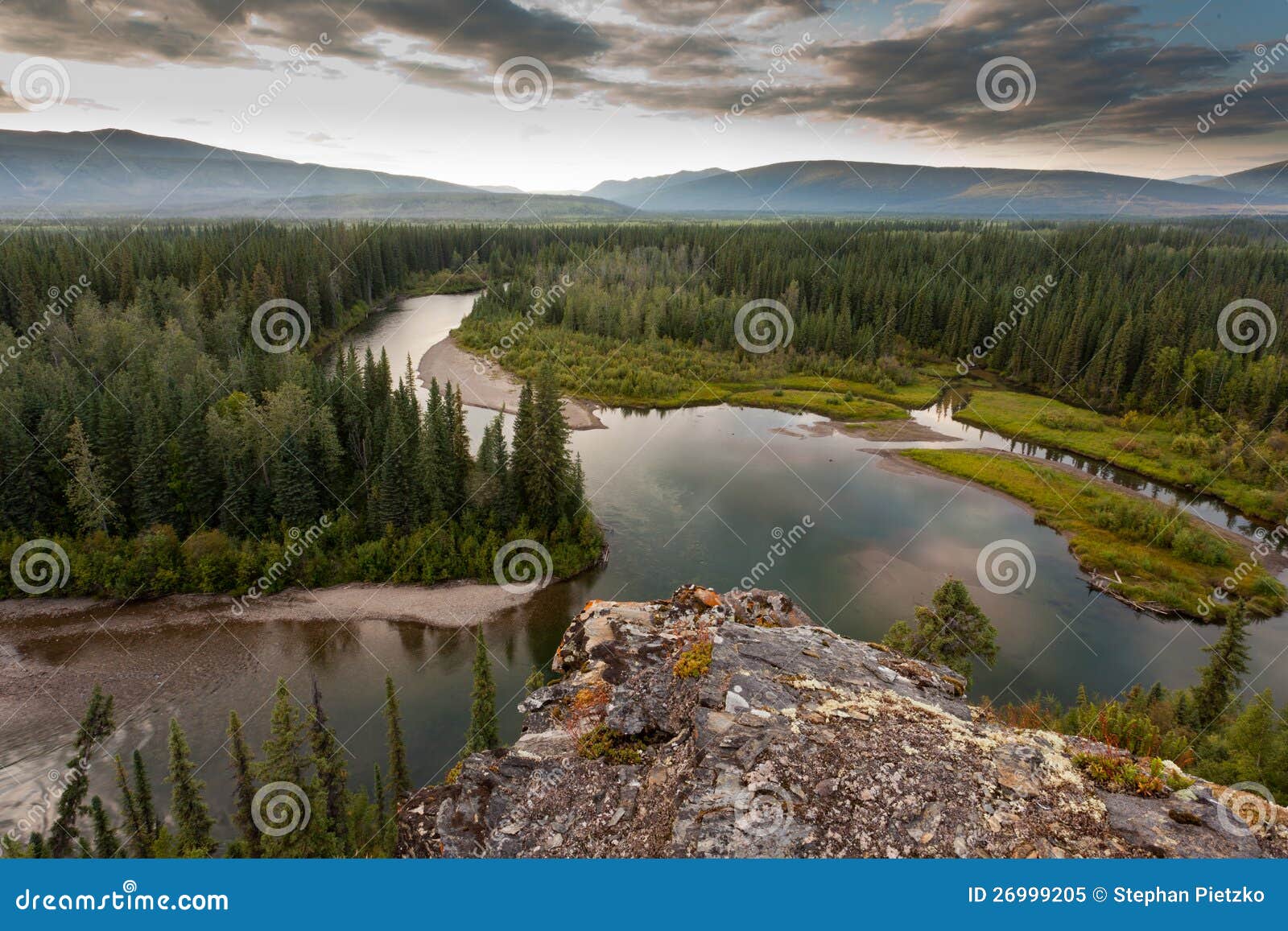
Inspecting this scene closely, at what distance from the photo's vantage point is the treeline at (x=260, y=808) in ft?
69.2

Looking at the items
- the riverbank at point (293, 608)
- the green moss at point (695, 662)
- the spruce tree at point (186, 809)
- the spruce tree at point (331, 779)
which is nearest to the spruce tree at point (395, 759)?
the spruce tree at point (331, 779)

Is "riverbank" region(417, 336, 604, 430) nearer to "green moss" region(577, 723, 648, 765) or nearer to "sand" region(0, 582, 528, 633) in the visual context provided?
"sand" region(0, 582, 528, 633)

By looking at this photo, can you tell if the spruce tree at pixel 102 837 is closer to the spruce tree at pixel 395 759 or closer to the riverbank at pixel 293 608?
the spruce tree at pixel 395 759

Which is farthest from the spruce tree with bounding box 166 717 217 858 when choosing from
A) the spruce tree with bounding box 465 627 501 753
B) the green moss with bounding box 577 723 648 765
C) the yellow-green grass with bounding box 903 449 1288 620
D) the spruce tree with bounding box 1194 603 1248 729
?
the yellow-green grass with bounding box 903 449 1288 620

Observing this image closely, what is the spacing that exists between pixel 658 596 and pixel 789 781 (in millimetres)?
30956

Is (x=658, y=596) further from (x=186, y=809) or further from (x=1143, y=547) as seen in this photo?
(x=1143, y=547)

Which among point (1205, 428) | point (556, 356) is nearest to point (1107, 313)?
point (1205, 428)

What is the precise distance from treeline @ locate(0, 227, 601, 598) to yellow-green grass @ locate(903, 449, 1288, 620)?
34.6 m

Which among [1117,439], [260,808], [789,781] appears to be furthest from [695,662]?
[1117,439]

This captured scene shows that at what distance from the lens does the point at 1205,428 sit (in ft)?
228

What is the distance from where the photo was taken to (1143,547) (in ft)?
154

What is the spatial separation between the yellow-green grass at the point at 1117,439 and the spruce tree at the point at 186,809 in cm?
7205

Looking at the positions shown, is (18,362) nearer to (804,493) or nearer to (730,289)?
(804,493)

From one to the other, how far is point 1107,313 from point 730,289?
182 ft
